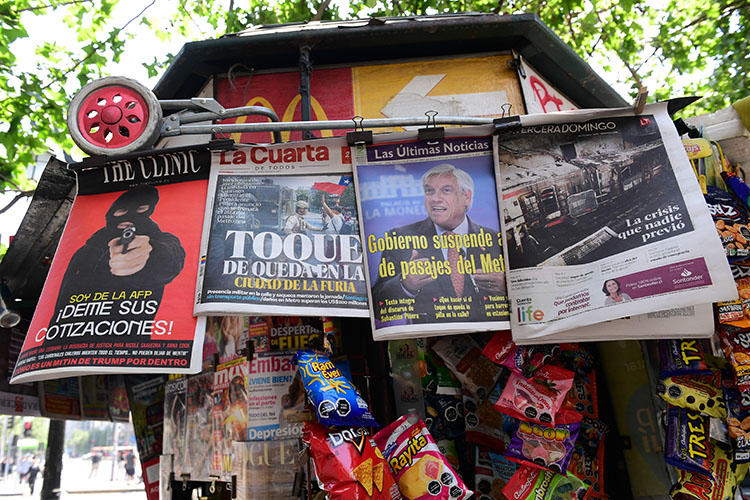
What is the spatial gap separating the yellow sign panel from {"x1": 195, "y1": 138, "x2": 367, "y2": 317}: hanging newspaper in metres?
1.16

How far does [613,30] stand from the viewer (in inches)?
360

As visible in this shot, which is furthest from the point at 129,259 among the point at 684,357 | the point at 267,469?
the point at 684,357

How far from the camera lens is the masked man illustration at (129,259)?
10.2 feet

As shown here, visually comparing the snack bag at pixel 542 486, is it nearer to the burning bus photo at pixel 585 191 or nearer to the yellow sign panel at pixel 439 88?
the burning bus photo at pixel 585 191

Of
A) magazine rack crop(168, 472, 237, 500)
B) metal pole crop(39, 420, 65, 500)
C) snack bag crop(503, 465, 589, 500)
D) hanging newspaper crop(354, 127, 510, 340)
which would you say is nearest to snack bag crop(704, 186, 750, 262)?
hanging newspaper crop(354, 127, 510, 340)

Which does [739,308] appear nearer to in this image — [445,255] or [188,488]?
[445,255]

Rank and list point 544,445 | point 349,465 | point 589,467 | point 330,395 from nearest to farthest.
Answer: point 349,465
point 330,395
point 544,445
point 589,467

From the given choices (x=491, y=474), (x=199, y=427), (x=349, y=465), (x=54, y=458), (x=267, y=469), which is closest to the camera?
(x=349, y=465)

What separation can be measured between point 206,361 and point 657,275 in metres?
3.23

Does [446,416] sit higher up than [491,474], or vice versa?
[446,416]

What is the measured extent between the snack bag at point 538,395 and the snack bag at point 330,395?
35.6 inches

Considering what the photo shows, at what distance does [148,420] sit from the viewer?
563 cm

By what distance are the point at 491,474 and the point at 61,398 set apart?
4.36 metres

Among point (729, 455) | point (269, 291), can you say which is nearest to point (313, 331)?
point (269, 291)
